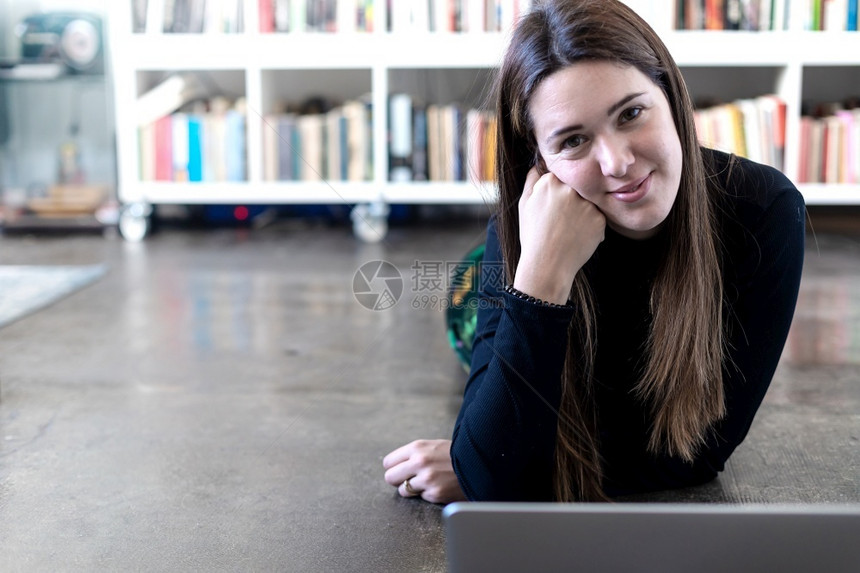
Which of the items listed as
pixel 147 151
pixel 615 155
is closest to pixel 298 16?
pixel 147 151

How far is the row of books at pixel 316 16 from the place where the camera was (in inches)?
115

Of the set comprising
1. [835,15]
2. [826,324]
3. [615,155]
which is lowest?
[826,324]

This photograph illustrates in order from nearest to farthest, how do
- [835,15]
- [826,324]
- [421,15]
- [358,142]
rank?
[826,324] < [835,15] < [421,15] < [358,142]

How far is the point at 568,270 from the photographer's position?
93cm

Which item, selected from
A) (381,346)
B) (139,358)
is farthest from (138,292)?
(381,346)

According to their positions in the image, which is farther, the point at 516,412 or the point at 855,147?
the point at 855,147

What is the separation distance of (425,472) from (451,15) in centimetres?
207

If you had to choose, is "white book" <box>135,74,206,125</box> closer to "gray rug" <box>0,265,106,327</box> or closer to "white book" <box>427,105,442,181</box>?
"gray rug" <box>0,265,106,327</box>

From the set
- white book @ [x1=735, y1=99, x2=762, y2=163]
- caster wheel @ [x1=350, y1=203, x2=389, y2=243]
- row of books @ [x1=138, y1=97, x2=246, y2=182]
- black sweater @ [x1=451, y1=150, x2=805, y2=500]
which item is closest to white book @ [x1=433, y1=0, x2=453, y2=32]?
caster wheel @ [x1=350, y1=203, x2=389, y2=243]

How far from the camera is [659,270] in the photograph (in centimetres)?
99

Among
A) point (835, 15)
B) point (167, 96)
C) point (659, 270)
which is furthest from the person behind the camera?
point (167, 96)

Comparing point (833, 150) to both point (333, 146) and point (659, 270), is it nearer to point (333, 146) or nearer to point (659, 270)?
point (333, 146)

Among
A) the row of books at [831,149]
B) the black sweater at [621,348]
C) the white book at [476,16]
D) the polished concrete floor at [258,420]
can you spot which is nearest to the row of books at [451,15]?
the white book at [476,16]

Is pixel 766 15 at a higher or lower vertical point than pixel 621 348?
higher
